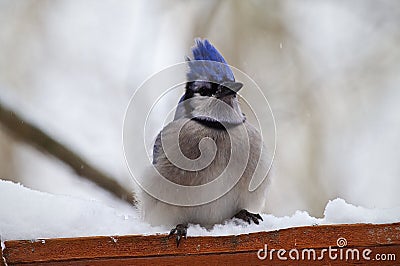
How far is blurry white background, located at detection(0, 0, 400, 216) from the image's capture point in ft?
12.9

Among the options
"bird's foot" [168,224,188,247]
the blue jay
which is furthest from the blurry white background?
"bird's foot" [168,224,188,247]

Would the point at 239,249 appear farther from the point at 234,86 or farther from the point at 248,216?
the point at 234,86

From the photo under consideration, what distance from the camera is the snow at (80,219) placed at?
199cm

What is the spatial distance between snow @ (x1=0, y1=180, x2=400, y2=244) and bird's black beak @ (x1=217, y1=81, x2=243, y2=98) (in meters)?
0.63

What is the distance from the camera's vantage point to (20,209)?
204 centimetres

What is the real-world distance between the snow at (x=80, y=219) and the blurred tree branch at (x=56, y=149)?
0.86m

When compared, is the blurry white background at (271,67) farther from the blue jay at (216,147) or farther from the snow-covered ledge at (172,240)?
the snow-covered ledge at (172,240)

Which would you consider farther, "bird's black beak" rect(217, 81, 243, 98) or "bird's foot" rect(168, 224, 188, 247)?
"bird's black beak" rect(217, 81, 243, 98)

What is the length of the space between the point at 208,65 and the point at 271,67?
5.51 feet

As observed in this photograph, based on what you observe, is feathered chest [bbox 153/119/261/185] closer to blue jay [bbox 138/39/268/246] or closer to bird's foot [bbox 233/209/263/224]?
blue jay [bbox 138/39/268/246]

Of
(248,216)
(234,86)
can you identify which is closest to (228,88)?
(234,86)

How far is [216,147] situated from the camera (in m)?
2.46

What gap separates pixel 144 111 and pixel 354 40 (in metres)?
1.84

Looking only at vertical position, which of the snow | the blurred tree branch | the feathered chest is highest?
the blurred tree branch
